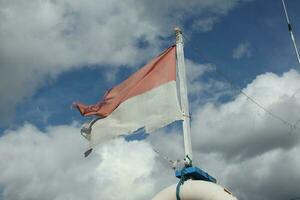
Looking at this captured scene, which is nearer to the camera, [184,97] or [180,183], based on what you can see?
[180,183]

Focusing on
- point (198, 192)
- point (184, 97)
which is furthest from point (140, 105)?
point (198, 192)

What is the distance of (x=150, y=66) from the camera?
17891mm

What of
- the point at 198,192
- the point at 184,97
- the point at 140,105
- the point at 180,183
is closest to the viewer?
the point at 198,192

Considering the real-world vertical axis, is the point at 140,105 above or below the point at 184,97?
above

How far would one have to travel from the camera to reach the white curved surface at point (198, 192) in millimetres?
14263

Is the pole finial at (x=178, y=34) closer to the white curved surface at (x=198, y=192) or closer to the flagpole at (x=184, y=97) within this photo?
the flagpole at (x=184, y=97)

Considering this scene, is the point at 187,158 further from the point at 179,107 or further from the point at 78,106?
the point at 78,106

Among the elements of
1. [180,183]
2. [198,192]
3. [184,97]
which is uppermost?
[184,97]

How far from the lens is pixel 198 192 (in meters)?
14.7

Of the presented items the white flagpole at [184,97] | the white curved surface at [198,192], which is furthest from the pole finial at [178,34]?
the white curved surface at [198,192]

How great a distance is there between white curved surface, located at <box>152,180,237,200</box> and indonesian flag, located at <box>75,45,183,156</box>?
84.2 inches

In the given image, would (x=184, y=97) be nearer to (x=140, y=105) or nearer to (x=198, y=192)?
(x=140, y=105)

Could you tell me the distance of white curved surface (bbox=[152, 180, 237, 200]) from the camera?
1426 centimetres

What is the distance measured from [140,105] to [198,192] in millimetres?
3677
